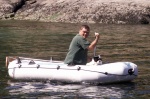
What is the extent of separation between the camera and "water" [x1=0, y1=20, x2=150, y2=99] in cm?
1267

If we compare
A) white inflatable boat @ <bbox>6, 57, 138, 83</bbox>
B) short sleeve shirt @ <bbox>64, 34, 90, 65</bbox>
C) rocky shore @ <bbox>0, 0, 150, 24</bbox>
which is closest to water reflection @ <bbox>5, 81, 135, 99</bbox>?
white inflatable boat @ <bbox>6, 57, 138, 83</bbox>

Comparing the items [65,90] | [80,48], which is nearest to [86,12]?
[80,48]

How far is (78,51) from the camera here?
14312 mm

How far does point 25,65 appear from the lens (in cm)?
1490

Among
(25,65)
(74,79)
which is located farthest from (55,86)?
(25,65)

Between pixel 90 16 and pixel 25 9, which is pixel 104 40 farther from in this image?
pixel 25 9

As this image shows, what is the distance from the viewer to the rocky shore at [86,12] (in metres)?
42.2

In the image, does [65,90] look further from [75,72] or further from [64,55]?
[64,55]

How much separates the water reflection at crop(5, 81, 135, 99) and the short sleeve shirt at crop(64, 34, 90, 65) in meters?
0.90

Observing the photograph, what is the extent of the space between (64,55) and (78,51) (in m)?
6.41

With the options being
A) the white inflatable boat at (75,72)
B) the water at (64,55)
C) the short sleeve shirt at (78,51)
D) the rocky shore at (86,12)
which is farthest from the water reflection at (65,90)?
the rocky shore at (86,12)

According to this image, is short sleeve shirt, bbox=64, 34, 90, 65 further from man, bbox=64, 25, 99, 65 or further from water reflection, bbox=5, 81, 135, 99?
water reflection, bbox=5, 81, 135, 99

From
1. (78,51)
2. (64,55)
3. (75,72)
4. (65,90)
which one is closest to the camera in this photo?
(65,90)

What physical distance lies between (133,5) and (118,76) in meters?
30.3
